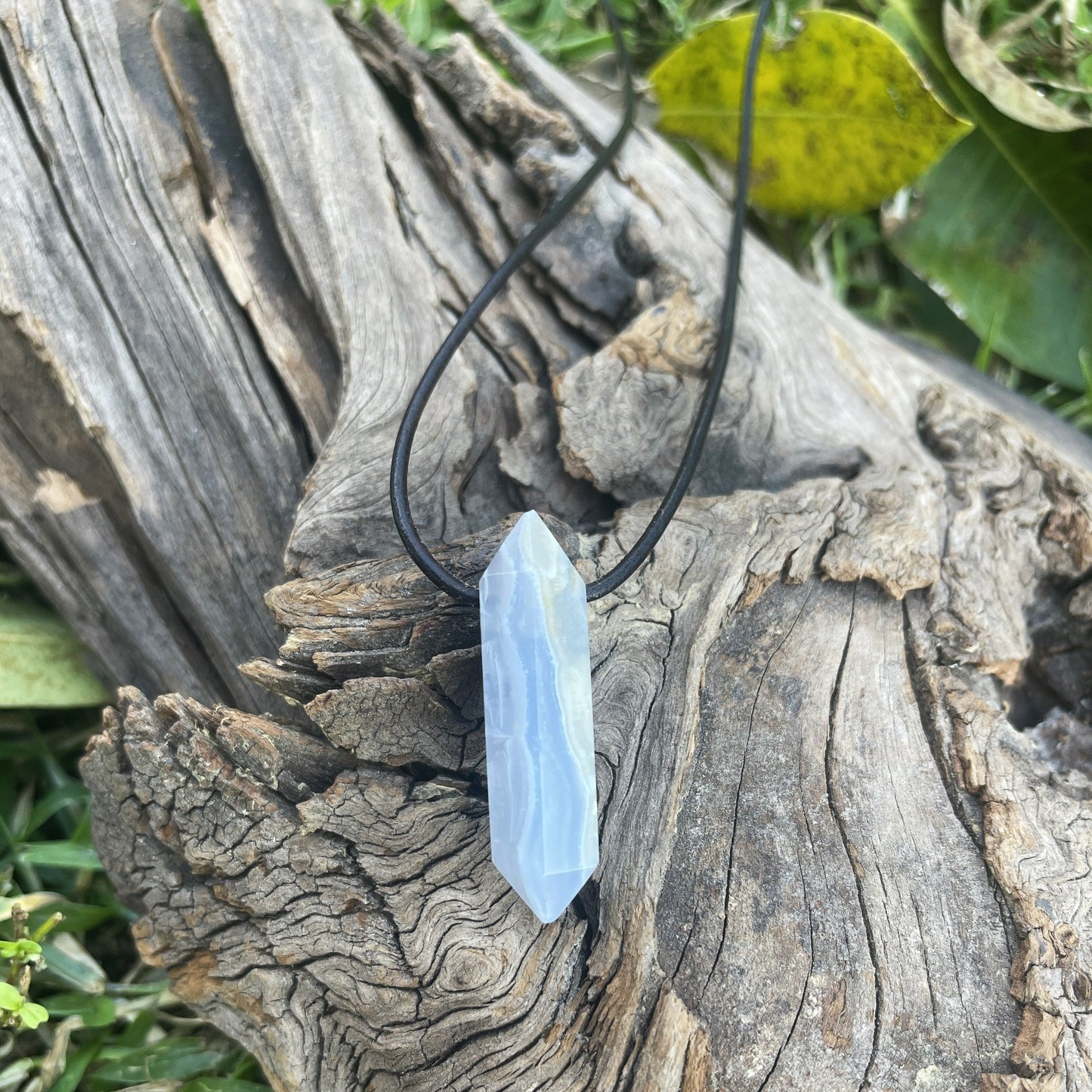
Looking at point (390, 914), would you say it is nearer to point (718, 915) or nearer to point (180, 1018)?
point (718, 915)

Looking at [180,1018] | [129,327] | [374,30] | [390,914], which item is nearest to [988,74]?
[374,30]

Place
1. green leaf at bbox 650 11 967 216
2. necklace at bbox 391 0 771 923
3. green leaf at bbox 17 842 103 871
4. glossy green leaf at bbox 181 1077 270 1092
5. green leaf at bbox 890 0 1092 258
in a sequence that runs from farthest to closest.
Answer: green leaf at bbox 890 0 1092 258, green leaf at bbox 650 11 967 216, green leaf at bbox 17 842 103 871, glossy green leaf at bbox 181 1077 270 1092, necklace at bbox 391 0 771 923

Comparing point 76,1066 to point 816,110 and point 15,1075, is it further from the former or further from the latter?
point 816,110

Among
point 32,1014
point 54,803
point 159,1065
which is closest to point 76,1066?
point 159,1065

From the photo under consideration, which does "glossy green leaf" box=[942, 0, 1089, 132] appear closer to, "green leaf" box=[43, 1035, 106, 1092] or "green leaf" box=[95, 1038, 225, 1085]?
"green leaf" box=[95, 1038, 225, 1085]

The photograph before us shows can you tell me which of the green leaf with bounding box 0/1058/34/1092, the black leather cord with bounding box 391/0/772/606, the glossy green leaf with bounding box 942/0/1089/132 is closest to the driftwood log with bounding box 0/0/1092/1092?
the black leather cord with bounding box 391/0/772/606
